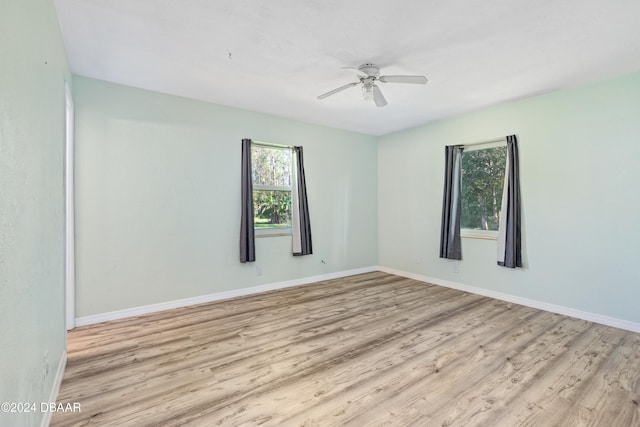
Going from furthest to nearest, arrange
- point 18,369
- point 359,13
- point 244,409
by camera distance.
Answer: point 359,13, point 244,409, point 18,369

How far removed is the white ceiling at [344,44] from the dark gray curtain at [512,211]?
2.31ft

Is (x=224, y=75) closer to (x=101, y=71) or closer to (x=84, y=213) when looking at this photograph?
(x=101, y=71)

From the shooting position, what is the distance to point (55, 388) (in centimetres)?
187

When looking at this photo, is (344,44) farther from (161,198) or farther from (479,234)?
(479,234)

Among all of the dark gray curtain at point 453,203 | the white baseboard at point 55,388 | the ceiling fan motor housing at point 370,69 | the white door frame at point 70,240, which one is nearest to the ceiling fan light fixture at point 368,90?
the ceiling fan motor housing at point 370,69

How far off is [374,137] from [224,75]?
3240 mm

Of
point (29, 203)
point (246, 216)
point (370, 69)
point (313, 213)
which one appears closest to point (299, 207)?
point (313, 213)

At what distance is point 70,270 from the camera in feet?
9.42

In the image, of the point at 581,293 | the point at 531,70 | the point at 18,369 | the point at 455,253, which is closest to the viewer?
the point at 18,369

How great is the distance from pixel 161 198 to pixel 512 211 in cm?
423

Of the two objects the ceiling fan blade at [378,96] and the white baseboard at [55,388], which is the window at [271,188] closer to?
the ceiling fan blade at [378,96]

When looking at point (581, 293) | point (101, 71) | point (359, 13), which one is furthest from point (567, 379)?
point (101, 71)

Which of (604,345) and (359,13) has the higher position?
(359,13)

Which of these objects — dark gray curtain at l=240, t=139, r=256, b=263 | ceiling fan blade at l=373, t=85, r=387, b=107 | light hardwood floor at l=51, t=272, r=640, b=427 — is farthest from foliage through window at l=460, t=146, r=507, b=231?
dark gray curtain at l=240, t=139, r=256, b=263
